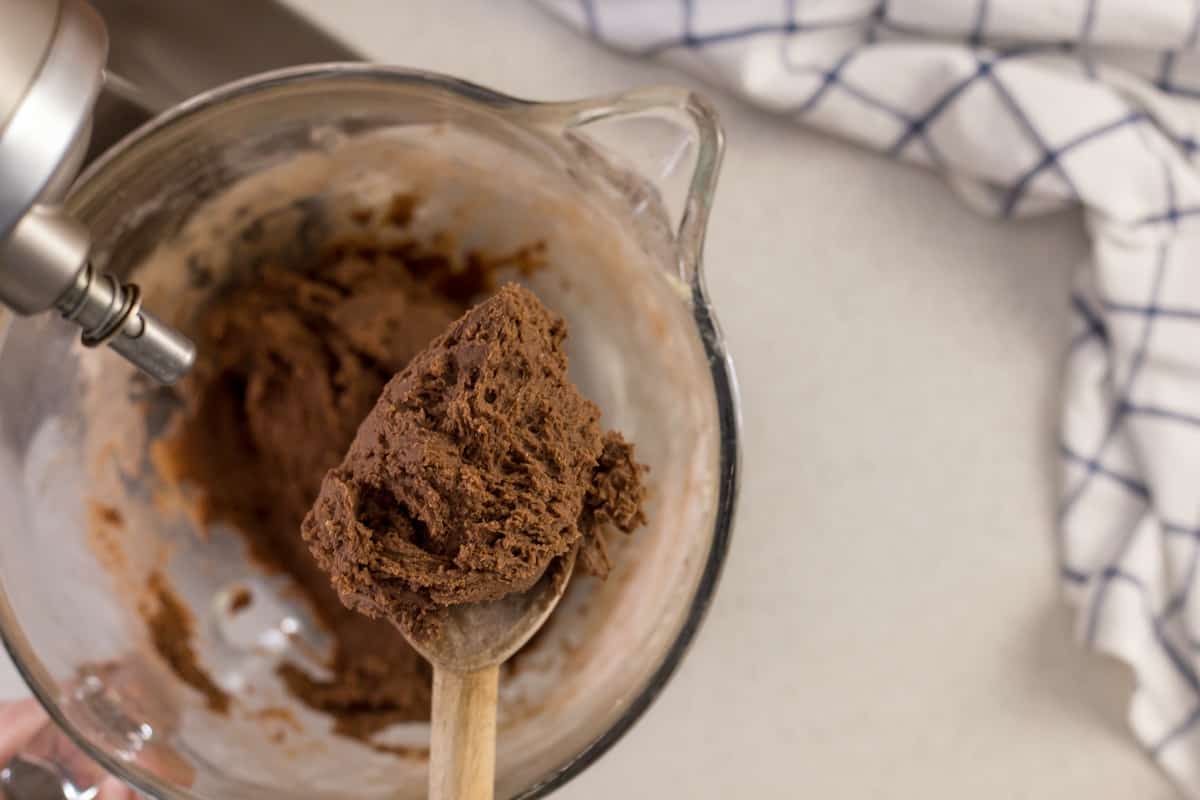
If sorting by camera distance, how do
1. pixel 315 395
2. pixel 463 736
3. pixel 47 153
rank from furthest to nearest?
pixel 315 395, pixel 463 736, pixel 47 153

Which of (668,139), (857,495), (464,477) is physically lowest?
(857,495)

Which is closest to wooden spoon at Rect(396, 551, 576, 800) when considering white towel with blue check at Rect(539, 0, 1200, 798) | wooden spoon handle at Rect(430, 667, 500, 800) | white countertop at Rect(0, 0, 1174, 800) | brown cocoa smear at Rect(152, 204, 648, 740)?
wooden spoon handle at Rect(430, 667, 500, 800)

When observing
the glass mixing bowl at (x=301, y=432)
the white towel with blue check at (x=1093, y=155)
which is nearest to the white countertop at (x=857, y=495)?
the white towel with blue check at (x=1093, y=155)

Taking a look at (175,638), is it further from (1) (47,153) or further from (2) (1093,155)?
(2) (1093,155)

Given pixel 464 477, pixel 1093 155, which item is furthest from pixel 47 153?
pixel 1093 155

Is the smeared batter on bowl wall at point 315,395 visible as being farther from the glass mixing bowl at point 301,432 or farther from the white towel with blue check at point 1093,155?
the white towel with blue check at point 1093,155
